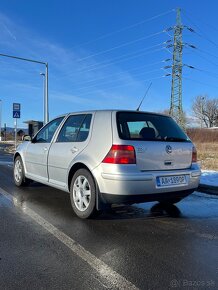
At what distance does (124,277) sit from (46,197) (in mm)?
4107

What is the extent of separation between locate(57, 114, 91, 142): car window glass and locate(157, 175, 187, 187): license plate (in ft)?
4.41

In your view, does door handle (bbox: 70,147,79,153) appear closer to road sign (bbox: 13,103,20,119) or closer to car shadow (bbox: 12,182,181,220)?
car shadow (bbox: 12,182,181,220)

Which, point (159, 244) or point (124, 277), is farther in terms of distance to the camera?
point (159, 244)

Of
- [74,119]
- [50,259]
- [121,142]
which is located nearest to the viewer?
[50,259]

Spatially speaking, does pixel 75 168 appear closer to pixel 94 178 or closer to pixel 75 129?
pixel 94 178

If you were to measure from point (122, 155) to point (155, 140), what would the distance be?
0.65 meters

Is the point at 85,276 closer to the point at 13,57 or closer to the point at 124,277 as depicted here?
the point at 124,277

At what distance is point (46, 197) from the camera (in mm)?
7391

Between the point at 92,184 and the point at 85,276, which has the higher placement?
the point at 92,184

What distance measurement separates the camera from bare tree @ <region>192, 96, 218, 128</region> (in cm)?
10748

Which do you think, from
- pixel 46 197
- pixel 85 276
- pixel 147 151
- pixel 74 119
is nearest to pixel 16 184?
pixel 46 197

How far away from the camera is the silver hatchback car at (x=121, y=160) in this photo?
5.18 m

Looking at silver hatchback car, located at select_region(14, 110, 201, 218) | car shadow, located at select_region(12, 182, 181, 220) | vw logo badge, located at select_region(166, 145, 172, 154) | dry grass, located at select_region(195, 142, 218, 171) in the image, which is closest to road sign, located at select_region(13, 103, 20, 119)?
dry grass, located at select_region(195, 142, 218, 171)

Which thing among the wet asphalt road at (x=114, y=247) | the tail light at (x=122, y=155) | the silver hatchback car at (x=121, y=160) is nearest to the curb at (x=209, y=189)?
the wet asphalt road at (x=114, y=247)
